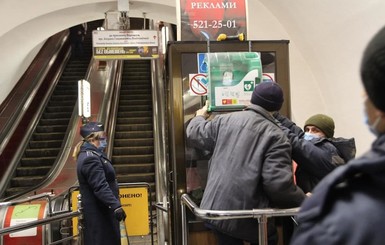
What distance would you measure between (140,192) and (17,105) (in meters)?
4.88

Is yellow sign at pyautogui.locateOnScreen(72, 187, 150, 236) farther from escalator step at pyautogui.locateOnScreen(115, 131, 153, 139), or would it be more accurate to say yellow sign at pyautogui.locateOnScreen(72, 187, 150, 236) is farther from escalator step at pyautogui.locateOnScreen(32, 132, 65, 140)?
escalator step at pyautogui.locateOnScreen(32, 132, 65, 140)

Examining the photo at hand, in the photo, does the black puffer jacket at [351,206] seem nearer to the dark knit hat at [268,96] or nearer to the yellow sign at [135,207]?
the dark knit hat at [268,96]

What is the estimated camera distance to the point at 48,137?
30.6ft

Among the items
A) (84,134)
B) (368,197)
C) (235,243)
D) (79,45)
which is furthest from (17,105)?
(368,197)

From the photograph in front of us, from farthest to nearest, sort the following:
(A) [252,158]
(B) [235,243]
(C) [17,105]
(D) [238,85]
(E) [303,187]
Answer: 1. (C) [17,105]
2. (D) [238,85]
3. (E) [303,187]
4. (B) [235,243]
5. (A) [252,158]

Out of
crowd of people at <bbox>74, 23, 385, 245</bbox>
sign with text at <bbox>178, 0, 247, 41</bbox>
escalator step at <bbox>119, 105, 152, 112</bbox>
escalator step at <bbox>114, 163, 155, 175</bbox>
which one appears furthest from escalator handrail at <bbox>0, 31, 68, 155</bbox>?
crowd of people at <bbox>74, 23, 385, 245</bbox>

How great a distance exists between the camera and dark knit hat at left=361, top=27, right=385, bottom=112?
0.79 m

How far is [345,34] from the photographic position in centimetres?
382

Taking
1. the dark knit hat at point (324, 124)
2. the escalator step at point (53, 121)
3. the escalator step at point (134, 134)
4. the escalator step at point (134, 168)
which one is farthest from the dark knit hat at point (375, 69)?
the escalator step at point (53, 121)

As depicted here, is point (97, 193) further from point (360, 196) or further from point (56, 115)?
point (56, 115)

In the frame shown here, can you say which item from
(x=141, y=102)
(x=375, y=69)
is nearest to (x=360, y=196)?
(x=375, y=69)

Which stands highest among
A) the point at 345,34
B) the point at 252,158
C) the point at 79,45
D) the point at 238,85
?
the point at 79,45

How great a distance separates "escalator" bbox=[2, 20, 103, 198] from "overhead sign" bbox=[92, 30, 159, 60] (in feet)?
8.99

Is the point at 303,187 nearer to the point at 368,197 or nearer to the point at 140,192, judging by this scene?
the point at 368,197
